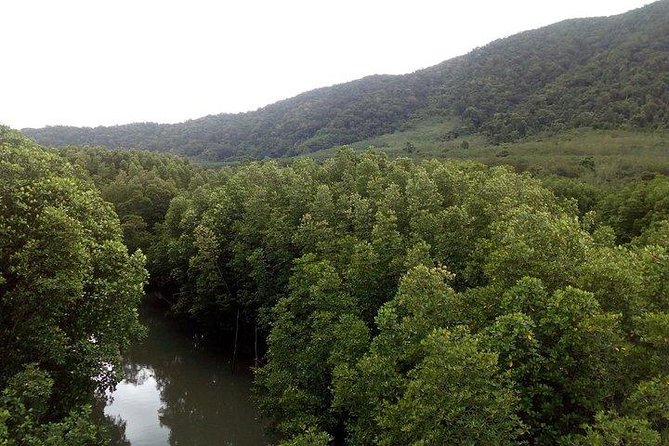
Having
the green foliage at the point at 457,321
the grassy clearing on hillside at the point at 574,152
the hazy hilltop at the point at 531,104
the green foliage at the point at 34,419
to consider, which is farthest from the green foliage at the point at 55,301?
the hazy hilltop at the point at 531,104

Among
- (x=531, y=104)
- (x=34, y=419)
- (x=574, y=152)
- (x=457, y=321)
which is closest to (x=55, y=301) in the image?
(x=34, y=419)

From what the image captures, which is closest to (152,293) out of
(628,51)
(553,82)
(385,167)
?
(385,167)

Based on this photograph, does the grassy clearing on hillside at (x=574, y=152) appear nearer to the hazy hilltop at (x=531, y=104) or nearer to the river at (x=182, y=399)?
the hazy hilltop at (x=531, y=104)

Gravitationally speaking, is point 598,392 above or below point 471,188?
below

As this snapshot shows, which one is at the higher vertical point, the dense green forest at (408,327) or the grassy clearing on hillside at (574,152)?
the dense green forest at (408,327)

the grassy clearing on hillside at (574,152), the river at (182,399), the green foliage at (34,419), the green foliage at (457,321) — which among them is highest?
the green foliage at (34,419)

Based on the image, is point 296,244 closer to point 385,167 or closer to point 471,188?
point 471,188

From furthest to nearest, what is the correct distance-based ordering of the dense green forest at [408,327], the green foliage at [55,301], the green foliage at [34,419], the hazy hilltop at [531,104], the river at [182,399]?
the hazy hilltop at [531,104]
the river at [182,399]
the green foliage at [55,301]
the dense green forest at [408,327]
the green foliage at [34,419]

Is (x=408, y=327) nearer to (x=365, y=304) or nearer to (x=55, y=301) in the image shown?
(x=365, y=304)

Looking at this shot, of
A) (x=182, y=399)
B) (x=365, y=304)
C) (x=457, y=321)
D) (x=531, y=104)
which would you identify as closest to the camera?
(x=457, y=321)
